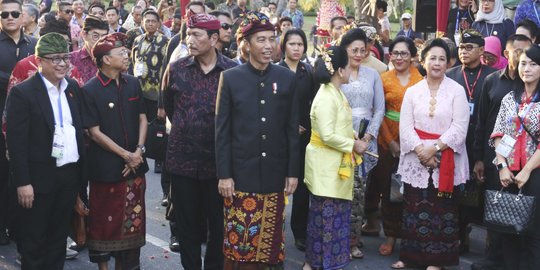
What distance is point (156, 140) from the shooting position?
20.1ft

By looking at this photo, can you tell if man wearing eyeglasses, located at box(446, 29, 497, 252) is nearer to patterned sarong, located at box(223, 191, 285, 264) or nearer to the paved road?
the paved road

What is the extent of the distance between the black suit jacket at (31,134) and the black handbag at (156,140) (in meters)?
1.05

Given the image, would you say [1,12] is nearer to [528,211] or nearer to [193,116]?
[193,116]

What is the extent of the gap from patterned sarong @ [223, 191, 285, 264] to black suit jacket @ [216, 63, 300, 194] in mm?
80

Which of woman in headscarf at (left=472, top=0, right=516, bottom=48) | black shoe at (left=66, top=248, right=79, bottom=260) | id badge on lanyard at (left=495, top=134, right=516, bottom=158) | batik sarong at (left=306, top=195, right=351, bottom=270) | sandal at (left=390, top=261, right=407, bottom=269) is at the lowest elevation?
black shoe at (left=66, top=248, right=79, bottom=260)

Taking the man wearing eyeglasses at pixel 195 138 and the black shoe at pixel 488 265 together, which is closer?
the man wearing eyeglasses at pixel 195 138

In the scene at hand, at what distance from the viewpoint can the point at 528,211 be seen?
5.27 meters

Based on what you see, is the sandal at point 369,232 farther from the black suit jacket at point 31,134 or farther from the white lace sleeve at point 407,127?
the black suit jacket at point 31,134

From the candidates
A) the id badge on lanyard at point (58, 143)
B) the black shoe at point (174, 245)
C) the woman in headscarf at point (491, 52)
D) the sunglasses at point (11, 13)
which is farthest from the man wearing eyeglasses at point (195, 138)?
the woman in headscarf at point (491, 52)

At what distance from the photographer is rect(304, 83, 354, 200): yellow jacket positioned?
568cm

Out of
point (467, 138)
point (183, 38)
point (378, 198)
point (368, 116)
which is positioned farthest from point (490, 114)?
point (183, 38)

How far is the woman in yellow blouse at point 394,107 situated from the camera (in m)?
6.67

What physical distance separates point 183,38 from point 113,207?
219cm

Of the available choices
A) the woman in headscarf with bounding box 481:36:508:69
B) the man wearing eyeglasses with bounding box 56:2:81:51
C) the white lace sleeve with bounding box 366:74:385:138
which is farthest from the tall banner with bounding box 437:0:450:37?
the man wearing eyeglasses with bounding box 56:2:81:51
